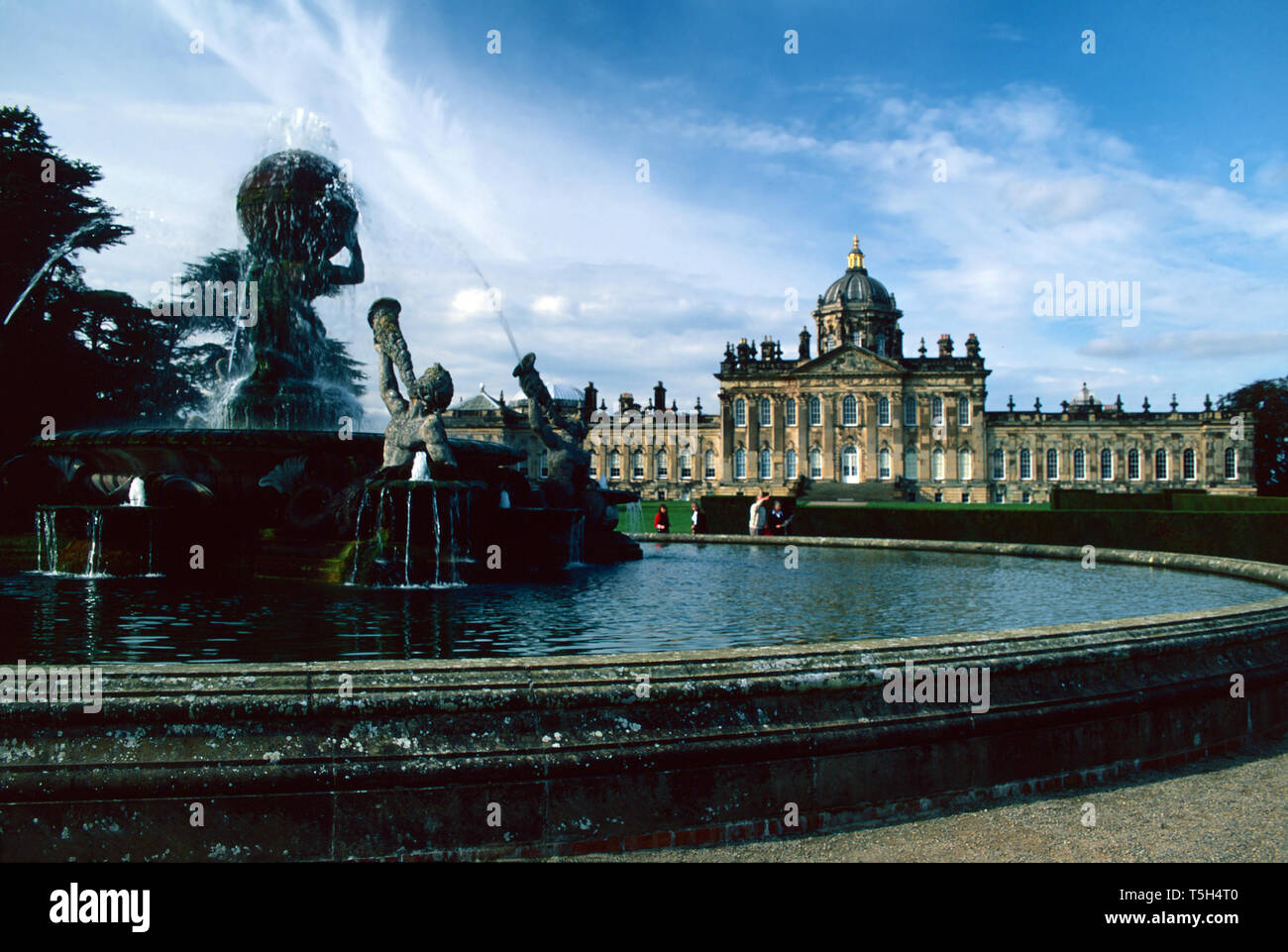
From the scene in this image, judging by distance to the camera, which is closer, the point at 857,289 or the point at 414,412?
the point at 414,412

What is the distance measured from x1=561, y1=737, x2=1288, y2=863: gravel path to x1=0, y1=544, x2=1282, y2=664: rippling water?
189 centimetres

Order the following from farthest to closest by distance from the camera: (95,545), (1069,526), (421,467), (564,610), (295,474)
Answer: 1. (1069,526)
2. (295,474)
3. (421,467)
4. (95,545)
5. (564,610)

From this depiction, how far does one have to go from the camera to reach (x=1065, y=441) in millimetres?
72938

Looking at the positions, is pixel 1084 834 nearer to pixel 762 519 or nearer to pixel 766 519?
pixel 762 519

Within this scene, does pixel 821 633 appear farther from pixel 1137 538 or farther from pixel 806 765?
pixel 1137 538

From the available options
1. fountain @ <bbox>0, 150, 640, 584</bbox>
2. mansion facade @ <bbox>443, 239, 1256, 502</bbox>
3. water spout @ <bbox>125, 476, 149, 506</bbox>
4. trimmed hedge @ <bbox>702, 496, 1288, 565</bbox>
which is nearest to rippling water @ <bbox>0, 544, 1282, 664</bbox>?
fountain @ <bbox>0, 150, 640, 584</bbox>

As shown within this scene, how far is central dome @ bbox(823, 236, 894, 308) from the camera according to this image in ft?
261

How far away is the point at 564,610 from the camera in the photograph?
7203mm

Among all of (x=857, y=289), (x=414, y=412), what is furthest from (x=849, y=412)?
(x=414, y=412)

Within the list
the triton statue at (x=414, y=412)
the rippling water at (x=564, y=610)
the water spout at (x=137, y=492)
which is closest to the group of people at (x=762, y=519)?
the rippling water at (x=564, y=610)

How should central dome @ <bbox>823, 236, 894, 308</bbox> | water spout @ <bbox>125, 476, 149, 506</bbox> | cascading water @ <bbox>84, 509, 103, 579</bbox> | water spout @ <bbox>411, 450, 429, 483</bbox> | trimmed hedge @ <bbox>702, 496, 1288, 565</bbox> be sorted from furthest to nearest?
central dome @ <bbox>823, 236, 894, 308</bbox> < trimmed hedge @ <bbox>702, 496, 1288, 565</bbox> < water spout @ <bbox>125, 476, 149, 506</bbox> < water spout @ <bbox>411, 450, 429, 483</bbox> < cascading water @ <bbox>84, 509, 103, 579</bbox>

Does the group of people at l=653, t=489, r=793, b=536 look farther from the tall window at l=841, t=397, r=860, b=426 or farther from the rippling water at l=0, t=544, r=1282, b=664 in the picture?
the tall window at l=841, t=397, r=860, b=426

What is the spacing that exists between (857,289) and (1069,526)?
65470mm
